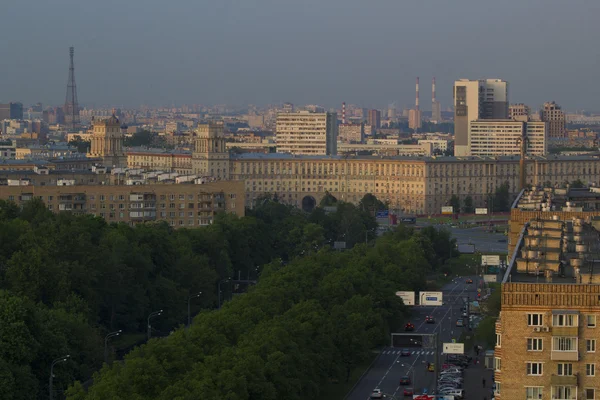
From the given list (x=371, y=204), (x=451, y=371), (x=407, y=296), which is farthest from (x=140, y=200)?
(x=371, y=204)

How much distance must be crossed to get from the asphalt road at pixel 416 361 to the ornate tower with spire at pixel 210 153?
8912 cm

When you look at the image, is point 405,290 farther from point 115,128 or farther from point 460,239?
point 115,128

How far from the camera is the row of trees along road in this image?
5000 cm

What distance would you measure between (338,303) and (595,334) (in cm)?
3557

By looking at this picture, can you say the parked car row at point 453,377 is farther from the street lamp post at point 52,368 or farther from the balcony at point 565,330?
the balcony at point 565,330

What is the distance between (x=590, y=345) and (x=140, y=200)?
246ft

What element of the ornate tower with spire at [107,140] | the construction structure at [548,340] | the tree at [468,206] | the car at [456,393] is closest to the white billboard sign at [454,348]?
the car at [456,393]

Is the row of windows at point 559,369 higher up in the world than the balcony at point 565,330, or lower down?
lower down

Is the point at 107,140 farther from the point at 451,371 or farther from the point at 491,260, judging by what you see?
the point at 451,371

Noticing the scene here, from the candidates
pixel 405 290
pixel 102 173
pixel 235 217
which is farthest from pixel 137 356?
pixel 102 173

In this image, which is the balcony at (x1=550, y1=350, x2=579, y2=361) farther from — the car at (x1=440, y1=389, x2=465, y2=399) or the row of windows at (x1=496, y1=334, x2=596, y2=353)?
the car at (x1=440, y1=389, x2=465, y2=399)

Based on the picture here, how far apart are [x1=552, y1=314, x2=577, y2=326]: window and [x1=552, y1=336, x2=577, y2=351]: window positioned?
303 mm

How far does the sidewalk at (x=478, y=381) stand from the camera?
5788 cm

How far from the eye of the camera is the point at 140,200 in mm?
109000
